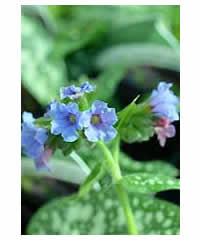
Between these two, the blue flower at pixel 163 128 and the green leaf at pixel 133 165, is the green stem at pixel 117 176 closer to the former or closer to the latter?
the blue flower at pixel 163 128

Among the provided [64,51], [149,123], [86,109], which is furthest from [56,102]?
[64,51]

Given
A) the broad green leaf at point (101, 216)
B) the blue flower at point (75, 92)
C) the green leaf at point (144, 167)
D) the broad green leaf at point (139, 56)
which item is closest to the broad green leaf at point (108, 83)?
the broad green leaf at point (139, 56)

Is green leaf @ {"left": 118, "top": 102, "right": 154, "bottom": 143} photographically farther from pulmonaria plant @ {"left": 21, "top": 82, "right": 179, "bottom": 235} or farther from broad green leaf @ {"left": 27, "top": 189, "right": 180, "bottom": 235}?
broad green leaf @ {"left": 27, "top": 189, "right": 180, "bottom": 235}

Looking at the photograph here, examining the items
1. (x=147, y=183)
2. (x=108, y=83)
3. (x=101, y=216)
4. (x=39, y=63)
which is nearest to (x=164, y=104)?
(x=147, y=183)

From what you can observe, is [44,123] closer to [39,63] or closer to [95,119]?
[95,119]

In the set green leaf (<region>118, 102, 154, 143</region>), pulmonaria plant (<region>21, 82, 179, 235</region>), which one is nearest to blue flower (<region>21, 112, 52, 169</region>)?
pulmonaria plant (<region>21, 82, 179, 235</region>)

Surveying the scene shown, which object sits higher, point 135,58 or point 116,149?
point 135,58
